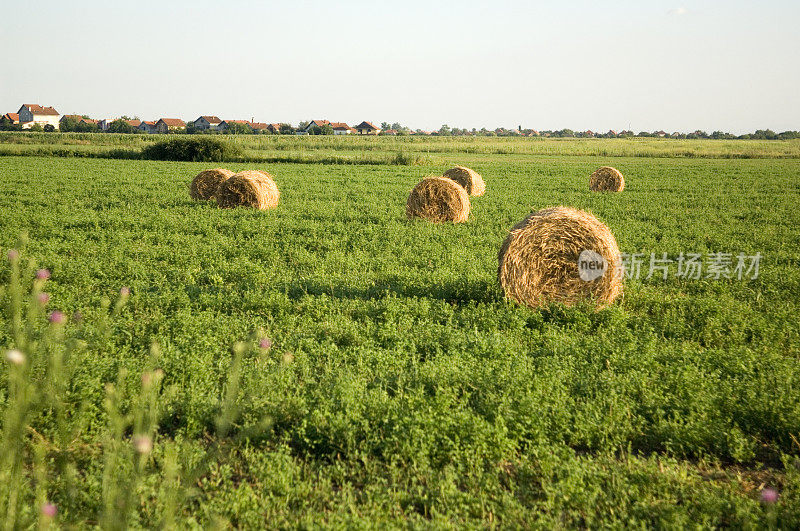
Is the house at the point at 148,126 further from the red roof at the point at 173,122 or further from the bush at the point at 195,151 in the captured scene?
the bush at the point at 195,151

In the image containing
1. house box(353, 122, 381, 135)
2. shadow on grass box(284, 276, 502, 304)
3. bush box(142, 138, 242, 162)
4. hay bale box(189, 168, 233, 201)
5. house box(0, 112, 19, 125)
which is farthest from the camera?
house box(353, 122, 381, 135)

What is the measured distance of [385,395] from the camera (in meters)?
5.85

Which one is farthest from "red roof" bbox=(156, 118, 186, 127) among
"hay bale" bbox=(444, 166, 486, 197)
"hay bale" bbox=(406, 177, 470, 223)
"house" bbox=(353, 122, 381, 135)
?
"hay bale" bbox=(406, 177, 470, 223)

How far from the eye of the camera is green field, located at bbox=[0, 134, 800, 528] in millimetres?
4395

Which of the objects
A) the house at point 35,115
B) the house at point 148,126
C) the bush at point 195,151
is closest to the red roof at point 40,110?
the house at point 35,115

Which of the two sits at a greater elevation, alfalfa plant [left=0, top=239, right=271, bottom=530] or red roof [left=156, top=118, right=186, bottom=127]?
red roof [left=156, top=118, right=186, bottom=127]

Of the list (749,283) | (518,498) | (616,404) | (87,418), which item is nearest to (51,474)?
(87,418)

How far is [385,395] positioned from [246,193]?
15246 mm

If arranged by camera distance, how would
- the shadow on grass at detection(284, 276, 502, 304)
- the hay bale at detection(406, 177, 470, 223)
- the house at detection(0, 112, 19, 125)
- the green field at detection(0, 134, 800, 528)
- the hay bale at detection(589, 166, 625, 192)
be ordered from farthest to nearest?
the house at detection(0, 112, 19, 125)
the hay bale at detection(589, 166, 625, 192)
the hay bale at detection(406, 177, 470, 223)
the shadow on grass at detection(284, 276, 502, 304)
the green field at detection(0, 134, 800, 528)

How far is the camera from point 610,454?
526 cm

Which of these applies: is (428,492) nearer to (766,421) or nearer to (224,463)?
(224,463)

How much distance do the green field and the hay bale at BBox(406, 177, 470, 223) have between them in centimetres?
445

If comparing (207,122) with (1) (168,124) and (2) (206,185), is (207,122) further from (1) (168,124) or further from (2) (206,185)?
(2) (206,185)

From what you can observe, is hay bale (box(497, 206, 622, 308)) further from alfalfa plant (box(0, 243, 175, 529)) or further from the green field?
alfalfa plant (box(0, 243, 175, 529))
